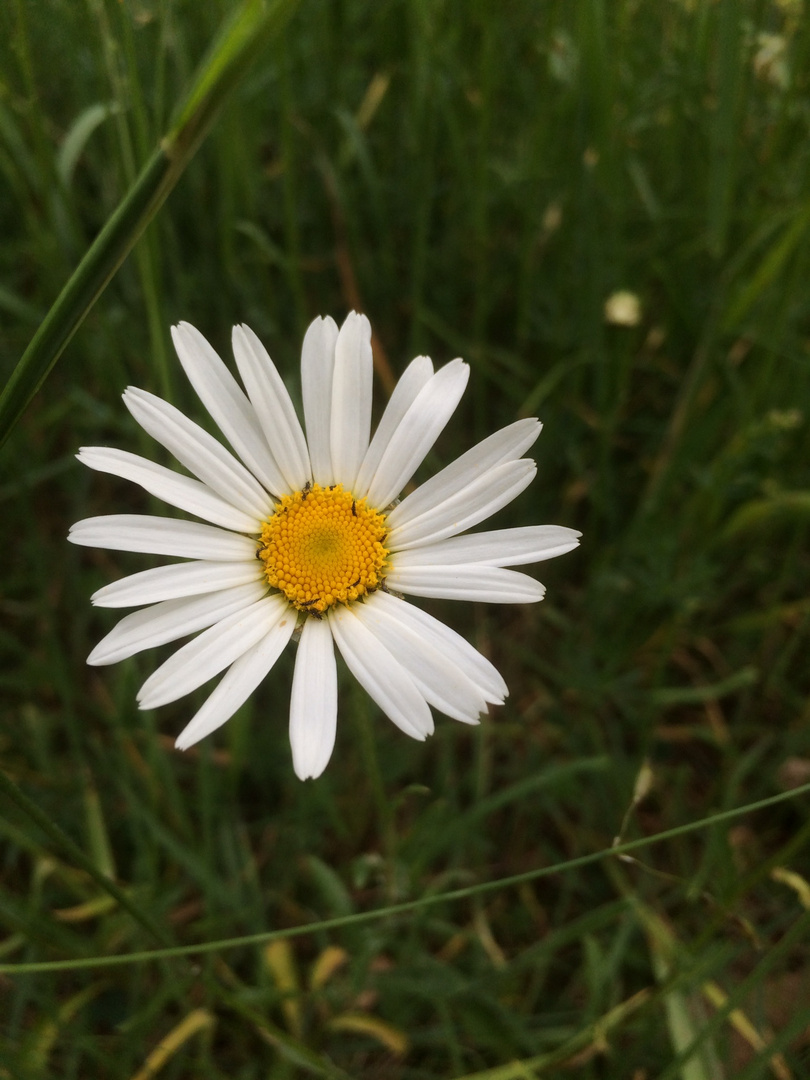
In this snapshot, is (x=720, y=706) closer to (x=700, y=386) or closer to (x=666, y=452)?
(x=666, y=452)

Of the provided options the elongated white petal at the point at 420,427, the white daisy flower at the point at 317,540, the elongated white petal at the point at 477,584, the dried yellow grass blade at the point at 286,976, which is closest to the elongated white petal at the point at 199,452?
the white daisy flower at the point at 317,540

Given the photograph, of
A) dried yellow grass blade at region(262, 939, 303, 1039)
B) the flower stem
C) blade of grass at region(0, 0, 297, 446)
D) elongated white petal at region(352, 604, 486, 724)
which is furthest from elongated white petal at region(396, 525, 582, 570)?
dried yellow grass blade at region(262, 939, 303, 1039)

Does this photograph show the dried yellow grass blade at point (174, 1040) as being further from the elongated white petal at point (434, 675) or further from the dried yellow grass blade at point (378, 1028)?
the elongated white petal at point (434, 675)

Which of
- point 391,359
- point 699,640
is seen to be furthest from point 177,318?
point 699,640

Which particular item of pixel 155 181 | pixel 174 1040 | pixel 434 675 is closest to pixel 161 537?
pixel 434 675

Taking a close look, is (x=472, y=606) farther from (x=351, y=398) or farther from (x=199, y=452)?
(x=199, y=452)

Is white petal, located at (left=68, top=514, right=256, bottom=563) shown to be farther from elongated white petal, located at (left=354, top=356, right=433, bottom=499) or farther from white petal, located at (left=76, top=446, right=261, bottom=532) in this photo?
elongated white petal, located at (left=354, top=356, right=433, bottom=499)
